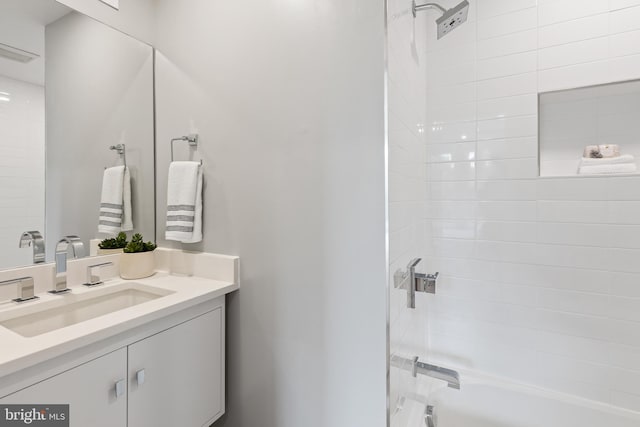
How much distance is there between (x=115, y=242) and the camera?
1.46m

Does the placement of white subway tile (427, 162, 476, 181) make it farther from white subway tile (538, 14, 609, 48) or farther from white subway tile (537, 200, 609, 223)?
white subway tile (538, 14, 609, 48)

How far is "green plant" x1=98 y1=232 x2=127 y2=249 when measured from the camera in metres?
1.43

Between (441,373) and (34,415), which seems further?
(441,373)

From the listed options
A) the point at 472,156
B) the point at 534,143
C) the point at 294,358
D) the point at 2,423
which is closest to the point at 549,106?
the point at 534,143

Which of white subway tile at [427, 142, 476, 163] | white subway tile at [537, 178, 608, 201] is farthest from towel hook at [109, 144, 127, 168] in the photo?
white subway tile at [537, 178, 608, 201]

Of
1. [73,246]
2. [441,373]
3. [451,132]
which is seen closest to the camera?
[73,246]

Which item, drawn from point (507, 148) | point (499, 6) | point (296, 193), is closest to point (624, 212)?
point (507, 148)

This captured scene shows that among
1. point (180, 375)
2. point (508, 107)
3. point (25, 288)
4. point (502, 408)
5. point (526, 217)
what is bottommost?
point (502, 408)

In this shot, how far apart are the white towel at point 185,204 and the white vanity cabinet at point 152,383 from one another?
0.38 metres

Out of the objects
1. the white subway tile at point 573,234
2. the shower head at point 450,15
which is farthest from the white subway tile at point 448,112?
the white subway tile at point 573,234

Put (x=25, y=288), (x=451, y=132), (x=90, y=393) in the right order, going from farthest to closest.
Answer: (x=451, y=132)
(x=25, y=288)
(x=90, y=393)

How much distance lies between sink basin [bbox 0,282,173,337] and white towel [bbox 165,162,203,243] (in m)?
0.27

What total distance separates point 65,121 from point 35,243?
1.78 feet

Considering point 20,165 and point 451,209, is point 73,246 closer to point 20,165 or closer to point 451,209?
point 20,165
